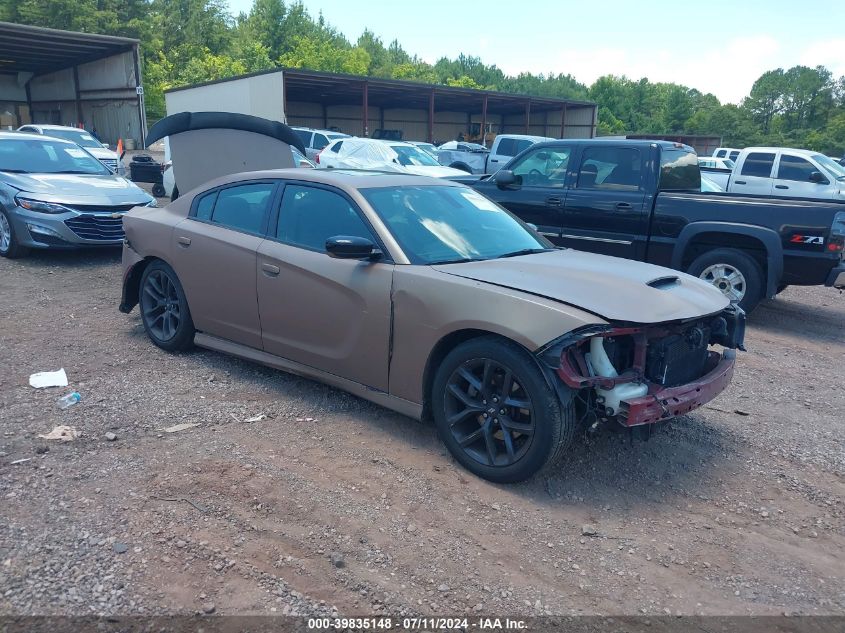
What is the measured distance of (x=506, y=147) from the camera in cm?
2191

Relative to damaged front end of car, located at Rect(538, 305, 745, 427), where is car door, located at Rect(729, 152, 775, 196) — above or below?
above

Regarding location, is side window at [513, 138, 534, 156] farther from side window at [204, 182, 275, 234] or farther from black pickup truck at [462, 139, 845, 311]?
side window at [204, 182, 275, 234]

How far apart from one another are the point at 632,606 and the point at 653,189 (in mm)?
5871

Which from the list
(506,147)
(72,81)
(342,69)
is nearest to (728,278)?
(506,147)

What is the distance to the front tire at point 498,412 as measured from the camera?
11.3 ft

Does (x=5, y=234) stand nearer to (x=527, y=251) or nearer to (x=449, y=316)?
(x=527, y=251)

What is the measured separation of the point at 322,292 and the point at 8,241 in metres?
6.84

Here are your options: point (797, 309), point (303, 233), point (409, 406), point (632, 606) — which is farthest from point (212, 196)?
point (797, 309)

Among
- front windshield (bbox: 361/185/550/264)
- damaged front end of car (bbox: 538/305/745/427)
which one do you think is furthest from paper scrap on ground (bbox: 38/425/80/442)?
damaged front end of car (bbox: 538/305/745/427)

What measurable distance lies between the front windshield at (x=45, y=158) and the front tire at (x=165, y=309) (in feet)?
16.3

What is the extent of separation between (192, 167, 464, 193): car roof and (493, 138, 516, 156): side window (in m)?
17.3

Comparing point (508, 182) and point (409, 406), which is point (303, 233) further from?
point (508, 182)

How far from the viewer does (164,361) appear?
17.9ft

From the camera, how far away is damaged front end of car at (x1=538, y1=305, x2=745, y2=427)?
3.40 metres
